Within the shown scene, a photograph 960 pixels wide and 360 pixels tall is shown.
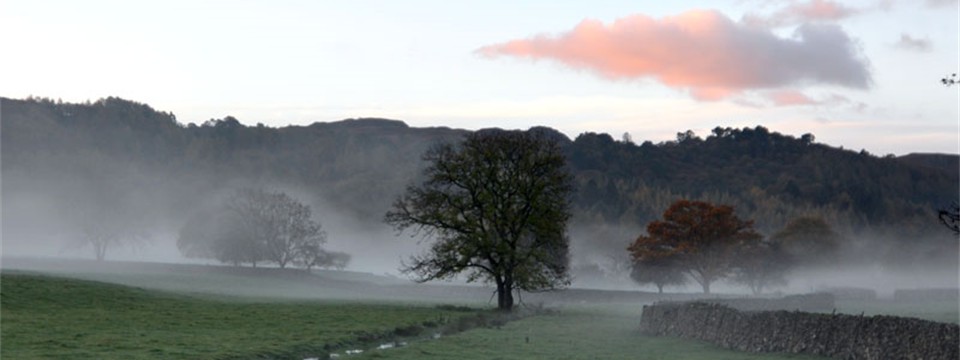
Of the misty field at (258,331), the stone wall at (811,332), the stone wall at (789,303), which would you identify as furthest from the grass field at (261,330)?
the stone wall at (789,303)

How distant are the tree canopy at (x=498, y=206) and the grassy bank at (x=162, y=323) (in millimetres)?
4500

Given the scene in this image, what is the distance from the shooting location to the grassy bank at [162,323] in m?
39.7

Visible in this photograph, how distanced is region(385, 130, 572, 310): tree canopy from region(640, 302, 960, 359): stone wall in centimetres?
1984

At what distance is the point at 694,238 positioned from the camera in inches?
4387

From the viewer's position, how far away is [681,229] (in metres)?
112

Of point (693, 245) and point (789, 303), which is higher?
point (693, 245)

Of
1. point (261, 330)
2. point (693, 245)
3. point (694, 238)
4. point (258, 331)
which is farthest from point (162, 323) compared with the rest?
point (694, 238)

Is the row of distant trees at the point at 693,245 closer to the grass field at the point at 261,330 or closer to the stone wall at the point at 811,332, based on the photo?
the grass field at the point at 261,330

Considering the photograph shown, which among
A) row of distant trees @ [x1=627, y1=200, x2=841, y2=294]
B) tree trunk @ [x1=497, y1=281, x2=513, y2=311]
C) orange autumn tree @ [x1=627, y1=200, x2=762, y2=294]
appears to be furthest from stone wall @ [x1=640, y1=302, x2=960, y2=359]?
row of distant trees @ [x1=627, y1=200, x2=841, y2=294]

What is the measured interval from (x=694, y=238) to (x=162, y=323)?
68044mm

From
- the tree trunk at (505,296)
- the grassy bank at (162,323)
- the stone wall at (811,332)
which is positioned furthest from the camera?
the tree trunk at (505,296)

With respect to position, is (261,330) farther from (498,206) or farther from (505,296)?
(498,206)

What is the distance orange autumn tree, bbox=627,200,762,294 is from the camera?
111250 millimetres

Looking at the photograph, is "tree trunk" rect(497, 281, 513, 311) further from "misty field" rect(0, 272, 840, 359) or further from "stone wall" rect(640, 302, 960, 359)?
"stone wall" rect(640, 302, 960, 359)
